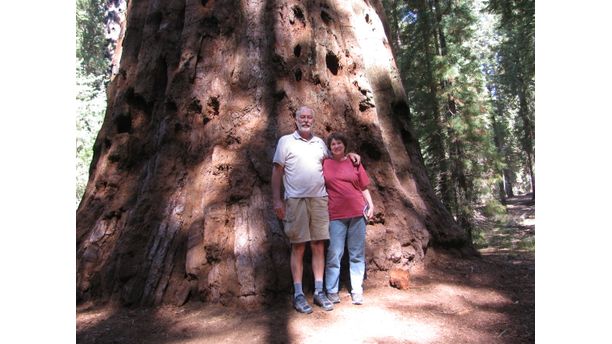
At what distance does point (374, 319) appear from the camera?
13.7ft

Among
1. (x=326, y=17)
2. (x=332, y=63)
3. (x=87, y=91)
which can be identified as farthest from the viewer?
(x=87, y=91)

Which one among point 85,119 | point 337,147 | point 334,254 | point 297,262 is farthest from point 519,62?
point 85,119

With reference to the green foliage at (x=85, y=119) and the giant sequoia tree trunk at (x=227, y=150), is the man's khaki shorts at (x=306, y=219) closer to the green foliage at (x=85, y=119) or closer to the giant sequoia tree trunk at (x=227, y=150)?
the giant sequoia tree trunk at (x=227, y=150)

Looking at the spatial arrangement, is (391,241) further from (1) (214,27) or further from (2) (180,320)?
(1) (214,27)

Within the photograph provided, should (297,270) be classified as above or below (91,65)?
below

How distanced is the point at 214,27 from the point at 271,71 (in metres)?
1.10

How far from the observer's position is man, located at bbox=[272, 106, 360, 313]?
444 centimetres

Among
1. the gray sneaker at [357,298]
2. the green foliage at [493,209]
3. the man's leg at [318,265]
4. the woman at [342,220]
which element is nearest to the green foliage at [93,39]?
the green foliage at [493,209]

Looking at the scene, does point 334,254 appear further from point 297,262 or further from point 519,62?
point 519,62

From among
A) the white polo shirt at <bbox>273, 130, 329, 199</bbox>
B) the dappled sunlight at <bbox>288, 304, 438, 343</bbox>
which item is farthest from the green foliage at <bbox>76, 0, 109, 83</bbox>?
the dappled sunlight at <bbox>288, 304, 438, 343</bbox>

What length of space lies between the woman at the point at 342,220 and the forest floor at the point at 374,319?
0.86ft

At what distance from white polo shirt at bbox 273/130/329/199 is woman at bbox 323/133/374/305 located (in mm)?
160

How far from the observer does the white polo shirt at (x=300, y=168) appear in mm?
4488

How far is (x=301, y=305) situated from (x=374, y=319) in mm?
729
